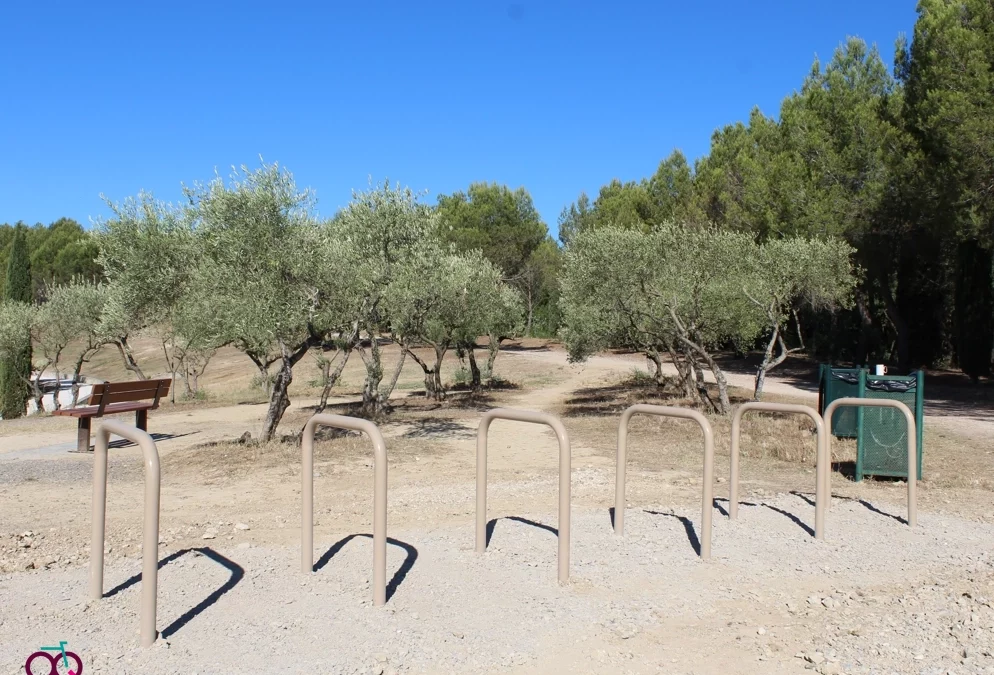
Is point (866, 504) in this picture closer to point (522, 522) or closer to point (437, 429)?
point (522, 522)

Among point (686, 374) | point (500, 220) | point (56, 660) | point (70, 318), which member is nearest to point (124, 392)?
point (56, 660)

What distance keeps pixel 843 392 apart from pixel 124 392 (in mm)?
9753

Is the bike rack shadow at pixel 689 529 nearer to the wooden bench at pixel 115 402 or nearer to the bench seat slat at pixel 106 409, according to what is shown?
the wooden bench at pixel 115 402

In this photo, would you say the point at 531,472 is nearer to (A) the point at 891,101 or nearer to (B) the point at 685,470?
(B) the point at 685,470

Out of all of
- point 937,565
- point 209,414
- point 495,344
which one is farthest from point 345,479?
point 495,344

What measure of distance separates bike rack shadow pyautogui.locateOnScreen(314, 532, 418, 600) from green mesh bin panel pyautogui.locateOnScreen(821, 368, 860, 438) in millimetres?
5647

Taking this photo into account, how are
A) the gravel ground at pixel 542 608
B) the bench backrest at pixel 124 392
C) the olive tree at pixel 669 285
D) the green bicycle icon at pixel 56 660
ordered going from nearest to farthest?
the green bicycle icon at pixel 56 660, the gravel ground at pixel 542 608, the bench backrest at pixel 124 392, the olive tree at pixel 669 285

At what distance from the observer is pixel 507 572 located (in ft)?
16.1

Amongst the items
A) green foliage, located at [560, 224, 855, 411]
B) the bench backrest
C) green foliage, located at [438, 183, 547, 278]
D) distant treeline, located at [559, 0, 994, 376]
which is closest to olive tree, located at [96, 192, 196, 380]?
the bench backrest

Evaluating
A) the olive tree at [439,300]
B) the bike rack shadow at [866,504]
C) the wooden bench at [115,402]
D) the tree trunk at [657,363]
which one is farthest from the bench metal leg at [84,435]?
the tree trunk at [657,363]

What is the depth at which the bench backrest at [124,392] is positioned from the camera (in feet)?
38.2

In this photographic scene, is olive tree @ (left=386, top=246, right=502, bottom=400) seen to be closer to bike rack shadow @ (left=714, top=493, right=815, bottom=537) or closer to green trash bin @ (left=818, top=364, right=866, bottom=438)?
green trash bin @ (left=818, top=364, right=866, bottom=438)

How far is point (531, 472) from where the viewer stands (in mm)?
8953

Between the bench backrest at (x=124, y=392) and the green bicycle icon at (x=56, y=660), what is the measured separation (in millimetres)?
8525
